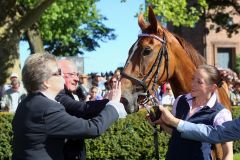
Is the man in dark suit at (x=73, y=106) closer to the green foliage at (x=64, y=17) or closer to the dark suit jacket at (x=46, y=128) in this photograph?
the dark suit jacket at (x=46, y=128)

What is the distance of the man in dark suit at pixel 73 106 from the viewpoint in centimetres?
458

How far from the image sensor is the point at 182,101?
460 centimetres

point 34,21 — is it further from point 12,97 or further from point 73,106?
point 73,106

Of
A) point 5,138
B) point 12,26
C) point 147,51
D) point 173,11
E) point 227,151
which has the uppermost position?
point 173,11

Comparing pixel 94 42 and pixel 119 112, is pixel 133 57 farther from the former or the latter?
pixel 94 42

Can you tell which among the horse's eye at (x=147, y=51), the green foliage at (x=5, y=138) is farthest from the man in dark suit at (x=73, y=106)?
the green foliage at (x=5, y=138)

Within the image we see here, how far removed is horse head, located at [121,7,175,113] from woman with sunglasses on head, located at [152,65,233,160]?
685mm

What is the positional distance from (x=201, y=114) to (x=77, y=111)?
117 cm

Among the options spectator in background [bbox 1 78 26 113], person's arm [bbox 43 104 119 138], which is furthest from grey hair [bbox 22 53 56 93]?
spectator in background [bbox 1 78 26 113]

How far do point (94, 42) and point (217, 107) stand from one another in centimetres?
4326

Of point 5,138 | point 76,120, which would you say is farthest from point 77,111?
point 5,138

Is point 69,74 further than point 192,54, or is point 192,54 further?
point 192,54

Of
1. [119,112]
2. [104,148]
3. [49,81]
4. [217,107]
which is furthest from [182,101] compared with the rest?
[104,148]

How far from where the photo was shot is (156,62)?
5281 mm
